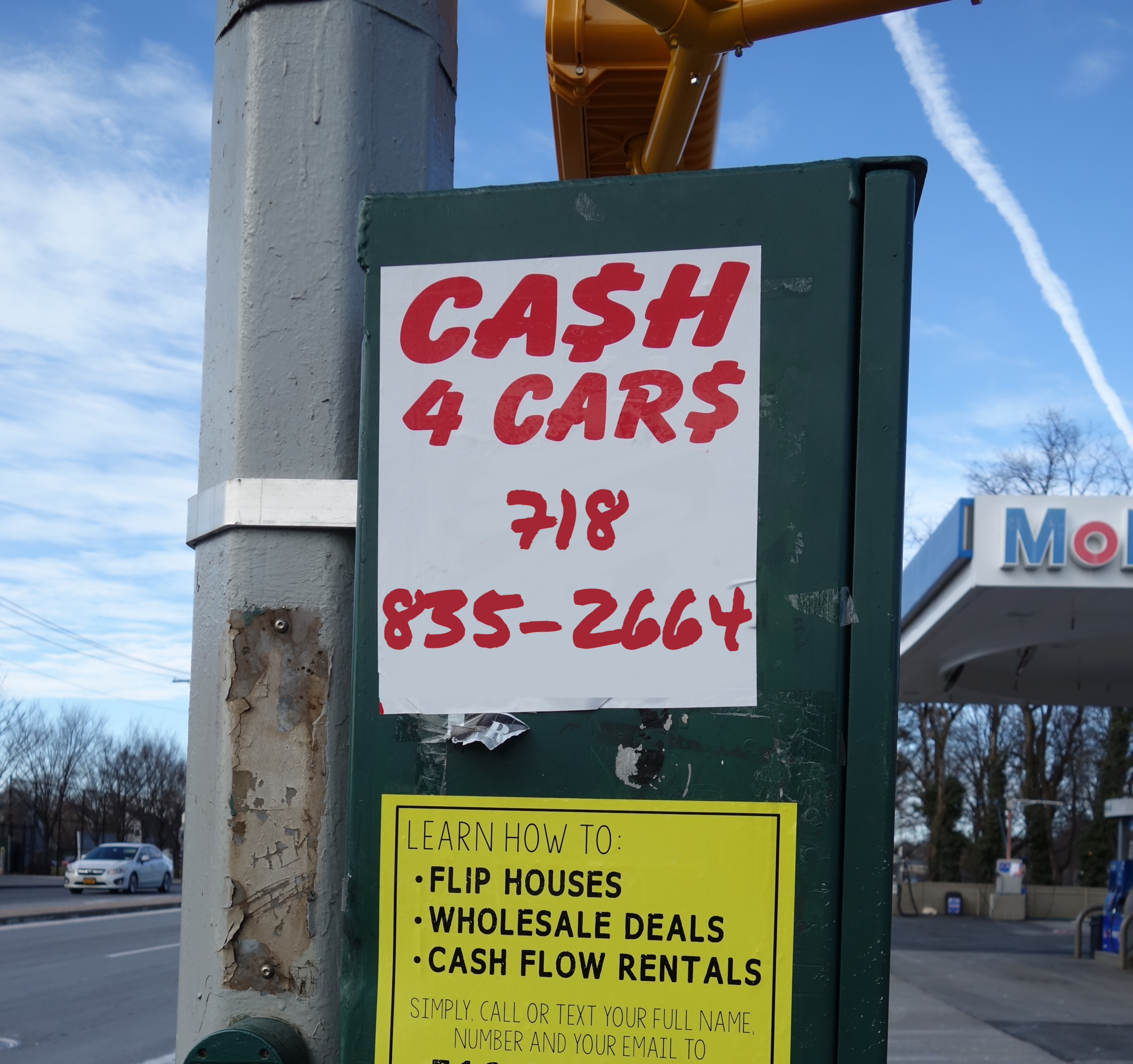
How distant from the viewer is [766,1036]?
154 cm

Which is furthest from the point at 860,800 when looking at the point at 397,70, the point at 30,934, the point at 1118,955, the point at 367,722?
the point at 30,934

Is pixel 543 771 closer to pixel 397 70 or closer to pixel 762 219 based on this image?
pixel 762 219

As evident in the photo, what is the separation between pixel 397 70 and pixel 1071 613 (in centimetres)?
1513

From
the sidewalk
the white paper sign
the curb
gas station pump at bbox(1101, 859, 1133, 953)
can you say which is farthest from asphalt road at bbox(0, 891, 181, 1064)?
gas station pump at bbox(1101, 859, 1133, 953)

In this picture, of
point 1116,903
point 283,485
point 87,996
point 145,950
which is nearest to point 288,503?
point 283,485

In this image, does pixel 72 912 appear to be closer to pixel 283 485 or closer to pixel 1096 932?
pixel 1096 932

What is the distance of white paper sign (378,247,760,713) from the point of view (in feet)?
5.32

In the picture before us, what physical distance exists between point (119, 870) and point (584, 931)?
3283 centimetres

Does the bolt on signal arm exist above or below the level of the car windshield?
above

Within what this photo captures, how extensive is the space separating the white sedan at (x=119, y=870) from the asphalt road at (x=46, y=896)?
0.84 ft

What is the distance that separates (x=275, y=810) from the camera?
174cm

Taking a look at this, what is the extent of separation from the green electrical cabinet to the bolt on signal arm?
62cm

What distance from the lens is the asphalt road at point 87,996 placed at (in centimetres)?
917

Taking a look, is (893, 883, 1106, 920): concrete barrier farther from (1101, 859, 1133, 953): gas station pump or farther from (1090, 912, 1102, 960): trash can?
(1101, 859, 1133, 953): gas station pump
